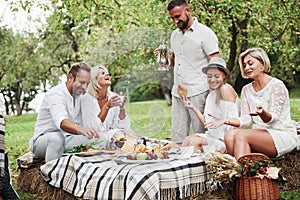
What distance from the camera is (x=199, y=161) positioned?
3482 mm

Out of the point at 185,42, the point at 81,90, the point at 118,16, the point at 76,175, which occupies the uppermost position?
the point at 118,16

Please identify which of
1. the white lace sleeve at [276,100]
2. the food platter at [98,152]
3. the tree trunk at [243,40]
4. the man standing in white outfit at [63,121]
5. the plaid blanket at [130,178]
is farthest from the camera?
the tree trunk at [243,40]

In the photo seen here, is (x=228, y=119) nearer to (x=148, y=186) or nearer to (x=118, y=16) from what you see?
(x=148, y=186)

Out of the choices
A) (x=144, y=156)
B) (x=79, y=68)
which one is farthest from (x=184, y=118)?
(x=79, y=68)

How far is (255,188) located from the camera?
352cm

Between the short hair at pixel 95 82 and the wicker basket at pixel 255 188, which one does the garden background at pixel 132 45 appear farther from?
the wicker basket at pixel 255 188

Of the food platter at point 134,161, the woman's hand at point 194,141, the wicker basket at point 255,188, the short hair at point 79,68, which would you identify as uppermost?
the short hair at point 79,68

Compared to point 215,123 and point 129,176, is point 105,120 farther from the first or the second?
point 215,123

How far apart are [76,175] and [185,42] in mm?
1132

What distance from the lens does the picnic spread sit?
318 centimetres

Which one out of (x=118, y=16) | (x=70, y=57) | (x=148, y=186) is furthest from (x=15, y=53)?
(x=148, y=186)

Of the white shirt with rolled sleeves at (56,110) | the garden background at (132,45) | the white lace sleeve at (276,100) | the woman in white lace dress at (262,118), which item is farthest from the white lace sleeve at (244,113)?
the white shirt with rolled sleeves at (56,110)

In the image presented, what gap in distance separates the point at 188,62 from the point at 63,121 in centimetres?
103

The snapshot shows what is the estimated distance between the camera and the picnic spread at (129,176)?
3.18 meters
